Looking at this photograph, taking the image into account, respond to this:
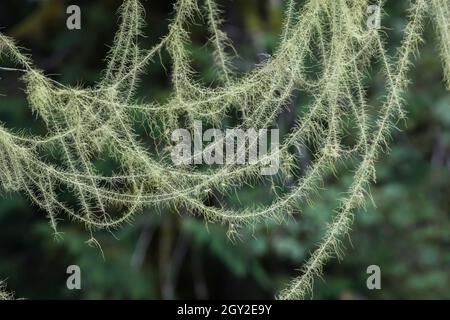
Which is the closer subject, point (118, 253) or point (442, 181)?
point (118, 253)

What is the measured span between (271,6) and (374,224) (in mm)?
822

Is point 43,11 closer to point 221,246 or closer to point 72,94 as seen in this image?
point 221,246

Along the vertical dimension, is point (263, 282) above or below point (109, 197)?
above

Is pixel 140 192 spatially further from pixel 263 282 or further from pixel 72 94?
pixel 263 282

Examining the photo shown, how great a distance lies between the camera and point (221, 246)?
2334 millimetres

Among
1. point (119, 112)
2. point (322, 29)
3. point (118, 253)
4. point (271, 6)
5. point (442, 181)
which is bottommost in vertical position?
point (119, 112)

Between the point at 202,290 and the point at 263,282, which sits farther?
the point at 202,290

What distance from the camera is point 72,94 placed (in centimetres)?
89
